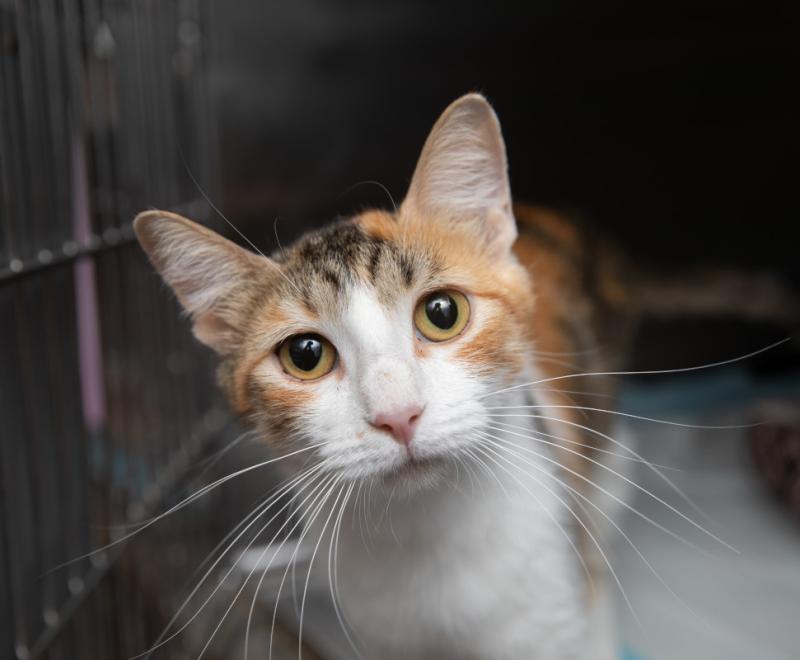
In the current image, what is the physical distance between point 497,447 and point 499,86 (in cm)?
51

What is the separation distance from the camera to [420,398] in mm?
717

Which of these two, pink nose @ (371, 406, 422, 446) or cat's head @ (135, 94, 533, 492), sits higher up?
cat's head @ (135, 94, 533, 492)

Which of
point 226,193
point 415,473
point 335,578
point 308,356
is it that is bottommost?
point 335,578

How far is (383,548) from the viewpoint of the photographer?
2.84ft

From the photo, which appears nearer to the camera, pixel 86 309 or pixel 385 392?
pixel 385 392

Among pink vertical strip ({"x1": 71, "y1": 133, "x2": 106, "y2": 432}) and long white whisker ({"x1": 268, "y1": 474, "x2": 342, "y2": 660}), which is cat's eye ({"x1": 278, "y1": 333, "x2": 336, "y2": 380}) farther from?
pink vertical strip ({"x1": 71, "y1": 133, "x2": 106, "y2": 432})

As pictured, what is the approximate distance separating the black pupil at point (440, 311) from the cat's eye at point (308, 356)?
0.11 metres

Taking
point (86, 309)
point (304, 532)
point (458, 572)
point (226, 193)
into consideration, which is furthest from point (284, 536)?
point (226, 193)

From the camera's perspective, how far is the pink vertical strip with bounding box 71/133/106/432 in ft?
3.82

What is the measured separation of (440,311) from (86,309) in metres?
0.70

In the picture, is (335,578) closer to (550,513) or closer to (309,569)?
(309,569)

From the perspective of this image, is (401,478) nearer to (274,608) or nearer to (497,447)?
(497,447)

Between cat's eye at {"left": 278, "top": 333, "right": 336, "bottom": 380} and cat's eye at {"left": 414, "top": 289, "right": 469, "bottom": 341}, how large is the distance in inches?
3.8

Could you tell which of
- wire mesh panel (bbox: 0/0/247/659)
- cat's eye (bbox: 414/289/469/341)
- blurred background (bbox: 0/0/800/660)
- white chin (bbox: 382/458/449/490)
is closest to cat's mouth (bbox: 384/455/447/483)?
white chin (bbox: 382/458/449/490)
